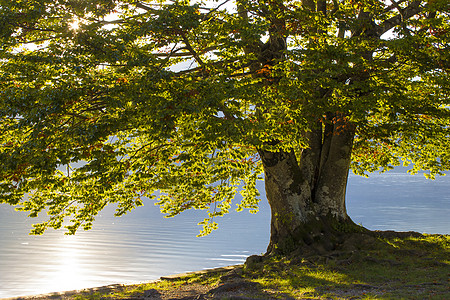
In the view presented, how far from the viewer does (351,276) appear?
1177 cm

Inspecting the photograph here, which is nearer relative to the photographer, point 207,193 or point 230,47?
point 230,47

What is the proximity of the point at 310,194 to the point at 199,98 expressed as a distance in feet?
22.5

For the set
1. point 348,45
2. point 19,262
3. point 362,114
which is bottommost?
point 19,262

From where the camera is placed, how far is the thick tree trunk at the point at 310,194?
15094 millimetres

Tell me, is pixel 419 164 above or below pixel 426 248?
above

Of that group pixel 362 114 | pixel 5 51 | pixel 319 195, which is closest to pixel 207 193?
pixel 319 195

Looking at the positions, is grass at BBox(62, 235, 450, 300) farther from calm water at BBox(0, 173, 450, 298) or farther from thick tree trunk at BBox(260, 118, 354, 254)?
calm water at BBox(0, 173, 450, 298)

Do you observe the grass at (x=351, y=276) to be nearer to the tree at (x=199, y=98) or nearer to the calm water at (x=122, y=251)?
the tree at (x=199, y=98)

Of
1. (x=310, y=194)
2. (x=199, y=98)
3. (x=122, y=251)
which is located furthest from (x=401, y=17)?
(x=122, y=251)

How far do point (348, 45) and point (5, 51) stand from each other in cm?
989

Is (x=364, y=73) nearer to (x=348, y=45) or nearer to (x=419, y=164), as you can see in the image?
(x=348, y=45)

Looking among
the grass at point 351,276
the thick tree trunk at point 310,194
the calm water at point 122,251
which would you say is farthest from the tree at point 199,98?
the calm water at point 122,251

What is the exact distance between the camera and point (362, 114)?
40.7 ft

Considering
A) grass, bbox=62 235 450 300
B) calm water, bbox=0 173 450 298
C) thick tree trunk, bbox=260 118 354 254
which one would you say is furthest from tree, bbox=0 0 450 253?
calm water, bbox=0 173 450 298
